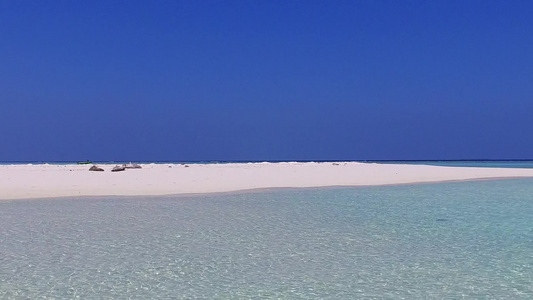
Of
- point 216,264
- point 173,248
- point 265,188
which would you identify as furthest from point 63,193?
point 216,264

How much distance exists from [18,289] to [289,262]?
3.81m

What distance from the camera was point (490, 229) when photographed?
1041 cm

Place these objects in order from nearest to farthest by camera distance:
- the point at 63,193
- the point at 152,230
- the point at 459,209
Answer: the point at 152,230, the point at 459,209, the point at 63,193

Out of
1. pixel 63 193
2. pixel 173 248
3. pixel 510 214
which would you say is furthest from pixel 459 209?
pixel 63 193

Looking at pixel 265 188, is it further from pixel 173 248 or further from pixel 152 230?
pixel 173 248

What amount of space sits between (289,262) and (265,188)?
13694 millimetres

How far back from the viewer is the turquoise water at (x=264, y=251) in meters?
5.84

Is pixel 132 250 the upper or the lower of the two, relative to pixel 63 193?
lower

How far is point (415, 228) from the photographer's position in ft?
34.7

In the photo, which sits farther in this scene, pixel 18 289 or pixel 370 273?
pixel 370 273

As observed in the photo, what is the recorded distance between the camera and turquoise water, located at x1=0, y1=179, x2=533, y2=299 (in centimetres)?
584

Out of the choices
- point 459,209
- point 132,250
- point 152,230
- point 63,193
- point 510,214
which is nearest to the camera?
point 132,250

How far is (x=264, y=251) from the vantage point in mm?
8086

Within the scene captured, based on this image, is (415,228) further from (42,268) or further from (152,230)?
(42,268)
